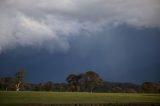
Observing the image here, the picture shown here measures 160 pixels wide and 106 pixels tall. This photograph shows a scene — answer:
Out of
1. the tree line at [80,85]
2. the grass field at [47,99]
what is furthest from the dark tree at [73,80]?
the grass field at [47,99]

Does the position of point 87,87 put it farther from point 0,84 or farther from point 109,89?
point 0,84

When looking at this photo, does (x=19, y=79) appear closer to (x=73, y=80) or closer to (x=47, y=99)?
(x=73, y=80)

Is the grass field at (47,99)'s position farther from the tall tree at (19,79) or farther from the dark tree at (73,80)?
the dark tree at (73,80)

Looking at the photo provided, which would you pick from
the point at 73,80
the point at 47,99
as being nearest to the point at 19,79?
the point at 73,80

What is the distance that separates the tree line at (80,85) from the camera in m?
53.8

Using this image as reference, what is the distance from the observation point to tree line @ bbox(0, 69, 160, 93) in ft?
177

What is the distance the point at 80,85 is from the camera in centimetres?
6569

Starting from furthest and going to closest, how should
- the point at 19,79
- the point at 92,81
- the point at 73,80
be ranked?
the point at 92,81 < the point at 73,80 < the point at 19,79

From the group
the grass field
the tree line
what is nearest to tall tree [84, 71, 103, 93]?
the tree line

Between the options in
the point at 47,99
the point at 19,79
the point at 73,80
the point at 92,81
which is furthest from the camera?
the point at 92,81

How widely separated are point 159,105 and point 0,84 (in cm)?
2593

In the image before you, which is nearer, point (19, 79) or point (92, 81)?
point (19, 79)

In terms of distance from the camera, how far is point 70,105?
27.5 meters

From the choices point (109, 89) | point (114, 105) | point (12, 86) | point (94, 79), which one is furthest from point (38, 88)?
point (114, 105)
